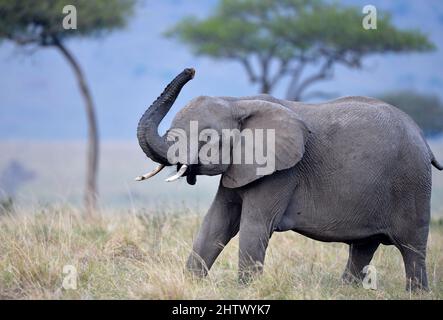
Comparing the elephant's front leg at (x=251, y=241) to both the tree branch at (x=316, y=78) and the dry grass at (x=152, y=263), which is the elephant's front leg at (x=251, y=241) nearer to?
the dry grass at (x=152, y=263)

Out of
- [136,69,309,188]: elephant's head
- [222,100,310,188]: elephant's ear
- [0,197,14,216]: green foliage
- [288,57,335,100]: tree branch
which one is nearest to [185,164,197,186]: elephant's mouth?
[136,69,309,188]: elephant's head

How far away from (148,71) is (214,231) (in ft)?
375

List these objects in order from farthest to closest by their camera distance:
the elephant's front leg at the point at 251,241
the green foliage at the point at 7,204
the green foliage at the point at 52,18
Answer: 1. the green foliage at the point at 52,18
2. the green foliage at the point at 7,204
3. the elephant's front leg at the point at 251,241

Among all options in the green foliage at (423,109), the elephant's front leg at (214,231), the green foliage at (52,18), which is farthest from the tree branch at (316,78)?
the elephant's front leg at (214,231)

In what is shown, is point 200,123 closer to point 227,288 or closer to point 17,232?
point 227,288

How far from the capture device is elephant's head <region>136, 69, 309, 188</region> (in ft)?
26.8

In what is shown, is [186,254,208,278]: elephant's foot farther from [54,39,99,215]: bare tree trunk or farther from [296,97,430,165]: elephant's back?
[54,39,99,215]: bare tree trunk

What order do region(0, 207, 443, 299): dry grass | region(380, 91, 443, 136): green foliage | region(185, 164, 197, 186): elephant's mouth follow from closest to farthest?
1. region(0, 207, 443, 299): dry grass
2. region(185, 164, 197, 186): elephant's mouth
3. region(380, 91, 443, 136): green foliage

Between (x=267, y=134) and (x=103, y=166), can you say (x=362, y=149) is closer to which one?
(x=267, y=134)

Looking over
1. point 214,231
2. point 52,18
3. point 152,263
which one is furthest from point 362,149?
point 52,18

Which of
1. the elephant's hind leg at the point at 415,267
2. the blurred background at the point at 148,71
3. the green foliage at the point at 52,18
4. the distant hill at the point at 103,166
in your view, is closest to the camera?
the elephant's hind leg at the point at 415,267

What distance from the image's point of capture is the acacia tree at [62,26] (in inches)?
958

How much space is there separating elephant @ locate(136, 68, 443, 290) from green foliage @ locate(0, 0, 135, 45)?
54.6ft

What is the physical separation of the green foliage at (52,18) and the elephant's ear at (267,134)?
16.7 metres
